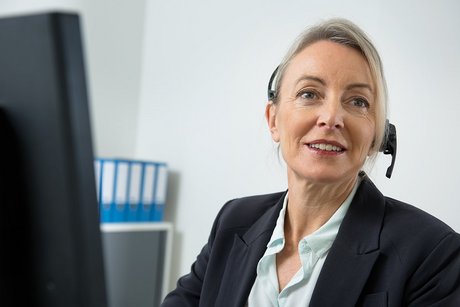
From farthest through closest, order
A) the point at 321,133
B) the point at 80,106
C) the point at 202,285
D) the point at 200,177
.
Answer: the point at 200,177, the point at 202,285, the point at 321,133, the point at 80,106

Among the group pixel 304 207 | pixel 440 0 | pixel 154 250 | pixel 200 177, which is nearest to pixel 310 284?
pixel 304 207

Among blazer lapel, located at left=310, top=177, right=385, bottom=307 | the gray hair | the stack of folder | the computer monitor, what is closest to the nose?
the gray hair

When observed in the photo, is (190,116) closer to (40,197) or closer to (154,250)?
(154,250)

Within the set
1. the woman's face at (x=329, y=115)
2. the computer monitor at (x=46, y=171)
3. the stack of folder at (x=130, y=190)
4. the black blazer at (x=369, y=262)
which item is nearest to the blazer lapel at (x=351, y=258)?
the black blazer at (x=369, y=262)

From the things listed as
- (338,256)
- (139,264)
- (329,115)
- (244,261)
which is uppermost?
(329,115)

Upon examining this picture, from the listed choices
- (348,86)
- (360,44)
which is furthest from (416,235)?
(360,44)

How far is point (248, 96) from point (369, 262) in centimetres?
149

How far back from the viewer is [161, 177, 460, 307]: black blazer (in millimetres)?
1073

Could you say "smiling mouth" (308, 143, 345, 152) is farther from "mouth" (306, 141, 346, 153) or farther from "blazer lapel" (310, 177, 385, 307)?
"blazer lapel" (310, 177, 385, 307)

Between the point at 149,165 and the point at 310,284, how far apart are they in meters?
1.75

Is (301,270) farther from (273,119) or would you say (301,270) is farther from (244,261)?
(273,119)

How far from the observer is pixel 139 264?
2904mm

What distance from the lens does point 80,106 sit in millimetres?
460

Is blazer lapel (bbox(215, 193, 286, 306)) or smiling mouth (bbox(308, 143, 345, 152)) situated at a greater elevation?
smiling mouth (bbox(308, 143, 345, 152))
